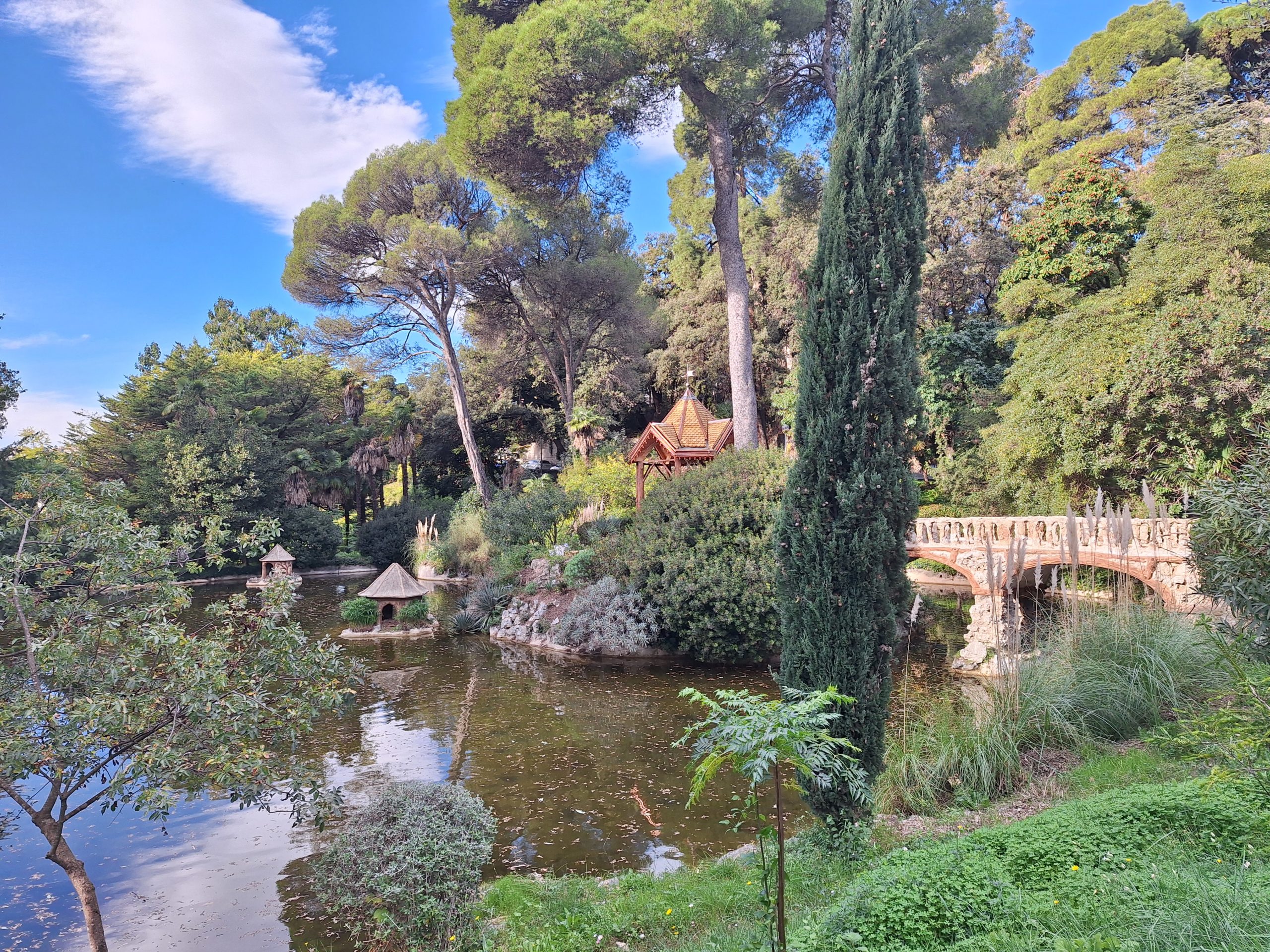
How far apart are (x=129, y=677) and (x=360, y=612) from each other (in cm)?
1266

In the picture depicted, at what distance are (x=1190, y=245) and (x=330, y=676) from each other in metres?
17.0

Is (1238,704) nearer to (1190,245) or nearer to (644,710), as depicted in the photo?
(644,710)

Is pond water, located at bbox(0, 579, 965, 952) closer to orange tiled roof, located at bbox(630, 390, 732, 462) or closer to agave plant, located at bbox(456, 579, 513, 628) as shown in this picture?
agave plant, located at bbox(456, 579, 513, 628)

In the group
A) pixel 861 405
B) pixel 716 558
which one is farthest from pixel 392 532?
pixel 861 405

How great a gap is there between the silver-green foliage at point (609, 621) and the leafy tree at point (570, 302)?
12.7m

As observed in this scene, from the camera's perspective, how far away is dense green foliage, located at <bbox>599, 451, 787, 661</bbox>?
11.3 m

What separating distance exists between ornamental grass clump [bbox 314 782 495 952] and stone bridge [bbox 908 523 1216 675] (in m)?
5.19

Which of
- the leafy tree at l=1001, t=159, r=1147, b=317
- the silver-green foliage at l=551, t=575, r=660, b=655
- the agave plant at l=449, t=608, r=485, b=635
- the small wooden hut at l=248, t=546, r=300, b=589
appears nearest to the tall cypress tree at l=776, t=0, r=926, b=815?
the silver-green foliage at l=551, t=575, r=660, b=655

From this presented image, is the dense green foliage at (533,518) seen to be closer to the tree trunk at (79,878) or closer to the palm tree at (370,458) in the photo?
the tree trunk at (79,878)

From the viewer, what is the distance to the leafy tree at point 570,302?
2394 cm

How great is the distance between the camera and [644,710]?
966 cm

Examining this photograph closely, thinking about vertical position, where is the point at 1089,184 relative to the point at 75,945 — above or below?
above

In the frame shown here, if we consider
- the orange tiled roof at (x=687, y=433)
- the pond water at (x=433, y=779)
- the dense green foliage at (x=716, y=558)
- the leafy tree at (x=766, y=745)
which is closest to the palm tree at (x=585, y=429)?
the orange tiled roof at (x=687, y=433)

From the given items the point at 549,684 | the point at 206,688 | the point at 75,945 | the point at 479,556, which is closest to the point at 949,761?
the point at 206,688
